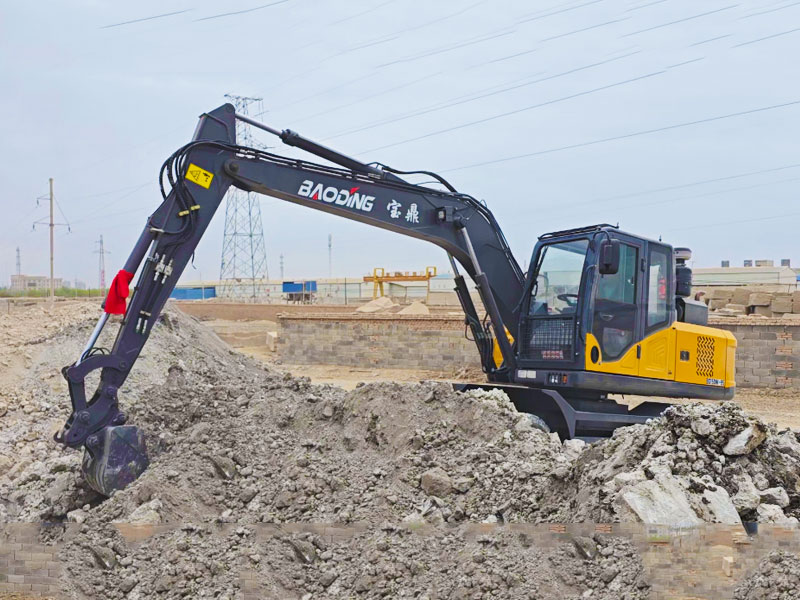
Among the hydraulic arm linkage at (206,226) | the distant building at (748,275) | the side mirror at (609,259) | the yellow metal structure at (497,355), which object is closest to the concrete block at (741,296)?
the yellow metal structure at (497,355)

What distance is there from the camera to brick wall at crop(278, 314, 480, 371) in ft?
64.1

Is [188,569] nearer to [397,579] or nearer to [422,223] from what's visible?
[397,579]

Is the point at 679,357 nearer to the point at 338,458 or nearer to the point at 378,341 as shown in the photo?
the point at 338,458

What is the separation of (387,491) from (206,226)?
10.2 ft

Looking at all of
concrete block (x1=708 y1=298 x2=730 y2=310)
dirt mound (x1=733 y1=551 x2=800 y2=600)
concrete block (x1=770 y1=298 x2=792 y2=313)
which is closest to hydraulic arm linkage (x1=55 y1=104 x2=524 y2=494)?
dirt mound (x1=733 y1=551 x2=800 y2=600)

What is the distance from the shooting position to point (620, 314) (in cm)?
855

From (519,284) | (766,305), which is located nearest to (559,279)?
(519,284)

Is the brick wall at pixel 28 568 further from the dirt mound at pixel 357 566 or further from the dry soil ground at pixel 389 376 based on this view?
the dry soil ground at pixel 389 376

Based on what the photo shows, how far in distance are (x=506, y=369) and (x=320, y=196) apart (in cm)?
297

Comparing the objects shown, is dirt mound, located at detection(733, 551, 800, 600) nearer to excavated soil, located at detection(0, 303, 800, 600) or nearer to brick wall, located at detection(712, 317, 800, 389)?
excavated soil, located at detection(0, 303, 800, 600)

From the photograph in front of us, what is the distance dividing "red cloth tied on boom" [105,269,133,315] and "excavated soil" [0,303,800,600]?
1.33m

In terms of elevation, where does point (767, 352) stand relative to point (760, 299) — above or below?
below

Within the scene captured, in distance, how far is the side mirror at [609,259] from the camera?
26.8 feet

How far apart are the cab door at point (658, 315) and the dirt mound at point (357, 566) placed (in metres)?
4.29
